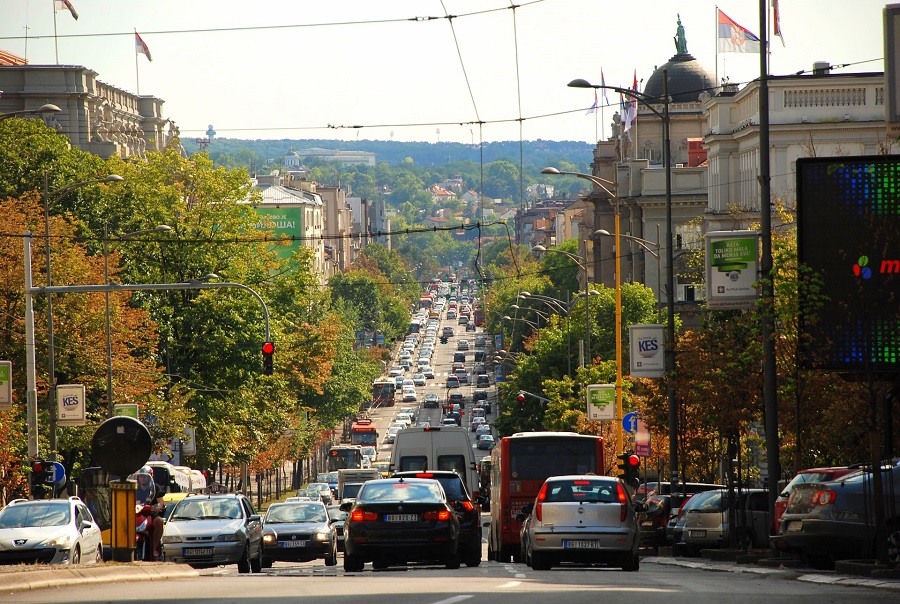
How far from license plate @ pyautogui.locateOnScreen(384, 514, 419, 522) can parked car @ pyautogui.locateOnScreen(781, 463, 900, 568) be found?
5534mm

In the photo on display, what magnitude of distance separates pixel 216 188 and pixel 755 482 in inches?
997

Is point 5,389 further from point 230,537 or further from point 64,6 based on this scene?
point 64,6

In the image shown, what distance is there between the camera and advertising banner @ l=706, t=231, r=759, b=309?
1089 inches

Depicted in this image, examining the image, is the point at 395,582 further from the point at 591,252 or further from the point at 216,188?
the point at 591,252

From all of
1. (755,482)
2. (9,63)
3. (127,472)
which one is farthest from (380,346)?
(127,472)

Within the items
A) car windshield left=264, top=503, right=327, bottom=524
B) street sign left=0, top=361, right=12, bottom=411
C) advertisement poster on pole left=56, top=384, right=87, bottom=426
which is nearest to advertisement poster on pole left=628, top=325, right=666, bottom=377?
car windshield left=264, top=503, right=327, bottom=524

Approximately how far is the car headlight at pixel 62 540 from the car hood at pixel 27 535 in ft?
0.24

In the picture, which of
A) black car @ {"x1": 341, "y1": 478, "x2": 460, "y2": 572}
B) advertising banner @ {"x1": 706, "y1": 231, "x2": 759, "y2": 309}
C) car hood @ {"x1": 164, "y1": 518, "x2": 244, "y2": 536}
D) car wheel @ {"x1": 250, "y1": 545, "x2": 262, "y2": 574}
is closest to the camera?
black car @ {"x1": 341, "y1": 478, "x2": 460, "y2": 572}

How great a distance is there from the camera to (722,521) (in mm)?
27984

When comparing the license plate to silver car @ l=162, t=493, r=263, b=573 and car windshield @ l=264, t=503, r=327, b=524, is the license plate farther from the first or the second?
car windshield @ l=264, t=503, r=327, b=524

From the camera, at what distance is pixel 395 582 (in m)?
17.2

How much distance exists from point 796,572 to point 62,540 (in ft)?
39.0

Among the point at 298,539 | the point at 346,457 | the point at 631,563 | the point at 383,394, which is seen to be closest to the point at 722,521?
the point at 631,563

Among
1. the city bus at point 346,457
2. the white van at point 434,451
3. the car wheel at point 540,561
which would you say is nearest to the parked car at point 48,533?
the car wheel at point 540,561
